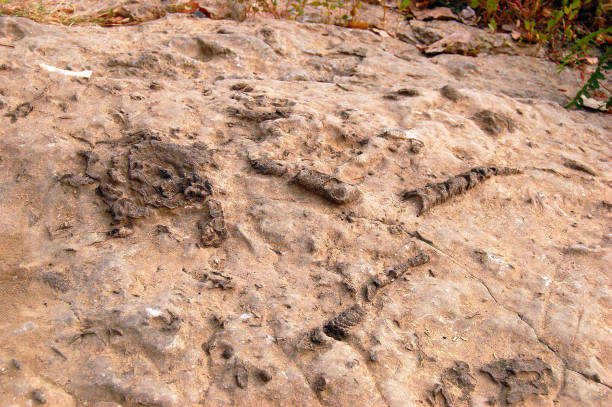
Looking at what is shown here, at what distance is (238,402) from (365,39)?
130 inches

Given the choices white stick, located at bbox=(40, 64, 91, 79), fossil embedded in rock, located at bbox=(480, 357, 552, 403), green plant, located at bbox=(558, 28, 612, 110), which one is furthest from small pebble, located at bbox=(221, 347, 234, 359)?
green plant, located at bbox=(558, 28, 612, 110)

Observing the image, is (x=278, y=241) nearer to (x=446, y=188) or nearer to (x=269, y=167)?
(x=269, y=167)

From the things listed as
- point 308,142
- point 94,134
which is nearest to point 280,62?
point 308,142

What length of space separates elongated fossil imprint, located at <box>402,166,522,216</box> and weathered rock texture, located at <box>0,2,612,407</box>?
5 centimetres

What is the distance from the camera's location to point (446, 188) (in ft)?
8.10

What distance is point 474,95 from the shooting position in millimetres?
3260

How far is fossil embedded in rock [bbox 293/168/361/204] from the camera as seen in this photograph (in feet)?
7.51

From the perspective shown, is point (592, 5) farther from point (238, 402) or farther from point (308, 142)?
point (238, 402)

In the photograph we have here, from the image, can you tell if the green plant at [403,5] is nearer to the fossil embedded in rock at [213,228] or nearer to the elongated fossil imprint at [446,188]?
the elongated fossil imprint at [446,188]

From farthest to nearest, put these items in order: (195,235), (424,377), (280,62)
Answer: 1. (280,62)
2. (195,235)
3. (424,377)

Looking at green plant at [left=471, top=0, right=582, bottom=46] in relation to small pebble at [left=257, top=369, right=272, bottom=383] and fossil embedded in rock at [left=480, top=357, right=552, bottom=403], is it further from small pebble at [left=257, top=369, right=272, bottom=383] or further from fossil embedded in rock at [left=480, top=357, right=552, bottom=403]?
small pebble at [left=257, top=369, right=272, bottom=383]

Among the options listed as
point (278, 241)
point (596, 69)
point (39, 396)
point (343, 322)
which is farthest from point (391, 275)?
point (596, 69)

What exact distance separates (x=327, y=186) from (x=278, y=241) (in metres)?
0.36

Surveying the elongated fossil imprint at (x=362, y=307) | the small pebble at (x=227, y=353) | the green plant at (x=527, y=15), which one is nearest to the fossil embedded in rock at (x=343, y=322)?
the elongated fossil imprint at (x=362, y=307)
